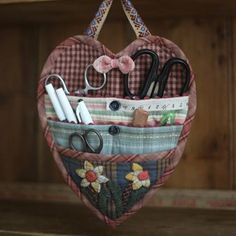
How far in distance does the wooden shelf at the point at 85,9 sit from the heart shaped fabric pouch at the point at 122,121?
0.11 metres

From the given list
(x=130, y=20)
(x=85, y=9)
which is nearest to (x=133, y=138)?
(x=130, y=20)

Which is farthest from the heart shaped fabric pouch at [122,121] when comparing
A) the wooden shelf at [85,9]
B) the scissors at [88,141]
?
the wooden shelf at [85,9]

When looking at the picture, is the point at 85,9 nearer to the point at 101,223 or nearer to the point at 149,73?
the point at 149,73

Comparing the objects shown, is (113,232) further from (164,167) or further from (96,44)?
(96,44)

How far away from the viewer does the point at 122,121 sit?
64 centimetres

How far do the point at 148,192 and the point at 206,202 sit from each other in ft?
0.87

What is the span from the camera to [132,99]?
2.10ft

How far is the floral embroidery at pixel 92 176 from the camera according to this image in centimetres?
64

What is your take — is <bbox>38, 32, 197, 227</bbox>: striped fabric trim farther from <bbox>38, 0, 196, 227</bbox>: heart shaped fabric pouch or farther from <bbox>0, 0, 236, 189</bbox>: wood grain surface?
<bbox>0, 0, 236, 189</bbox>: wood grain surface

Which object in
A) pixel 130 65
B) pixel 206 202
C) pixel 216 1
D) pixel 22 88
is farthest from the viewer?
pixel 22 88

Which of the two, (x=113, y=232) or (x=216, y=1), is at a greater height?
(x=216, y=1)

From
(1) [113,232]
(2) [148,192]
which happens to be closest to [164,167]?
(2) [148,192]

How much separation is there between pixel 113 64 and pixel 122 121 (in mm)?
73

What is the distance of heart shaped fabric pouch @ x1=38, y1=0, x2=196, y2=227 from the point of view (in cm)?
64
